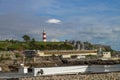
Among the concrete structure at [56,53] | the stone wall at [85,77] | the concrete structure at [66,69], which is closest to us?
the stone wall at [85,77]

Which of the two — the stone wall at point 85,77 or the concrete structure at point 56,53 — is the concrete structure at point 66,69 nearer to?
the stone wall at point 85,77

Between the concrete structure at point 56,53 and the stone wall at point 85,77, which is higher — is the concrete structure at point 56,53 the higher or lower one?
the higher one

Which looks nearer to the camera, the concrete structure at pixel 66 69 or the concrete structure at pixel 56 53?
the concrete structure at pixel 66 69

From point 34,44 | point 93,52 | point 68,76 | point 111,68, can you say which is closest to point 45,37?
point 34,44

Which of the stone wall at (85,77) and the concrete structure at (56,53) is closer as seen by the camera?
the stone wall at (85,77)

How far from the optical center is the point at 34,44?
3969 inches

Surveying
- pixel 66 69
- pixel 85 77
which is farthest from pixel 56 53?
pixel 85 77

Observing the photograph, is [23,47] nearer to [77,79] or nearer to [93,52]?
[93,52]

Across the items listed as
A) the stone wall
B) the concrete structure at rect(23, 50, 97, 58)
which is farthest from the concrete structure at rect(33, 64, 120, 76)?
the concrete structure at rect(23, 50, 97, 58)

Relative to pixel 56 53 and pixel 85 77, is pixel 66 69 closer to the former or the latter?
pixel 85 77

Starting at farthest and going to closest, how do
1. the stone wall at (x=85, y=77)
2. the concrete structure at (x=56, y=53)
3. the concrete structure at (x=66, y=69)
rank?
the concrete structure at (x=56, y=53) < the concrete structure at (x=66, y=69) < the stone wall at (x=85, y=77)

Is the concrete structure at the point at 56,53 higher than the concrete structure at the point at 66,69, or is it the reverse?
the concrete structure at the point at 56,53

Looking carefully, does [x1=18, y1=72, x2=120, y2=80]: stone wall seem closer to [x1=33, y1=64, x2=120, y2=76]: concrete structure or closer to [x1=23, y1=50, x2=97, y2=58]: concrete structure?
[x1=33, y1=64, x2=120, y2=76]: concrete structure

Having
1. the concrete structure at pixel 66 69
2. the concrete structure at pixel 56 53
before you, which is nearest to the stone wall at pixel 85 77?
the concrete structure at pixel 66 69
